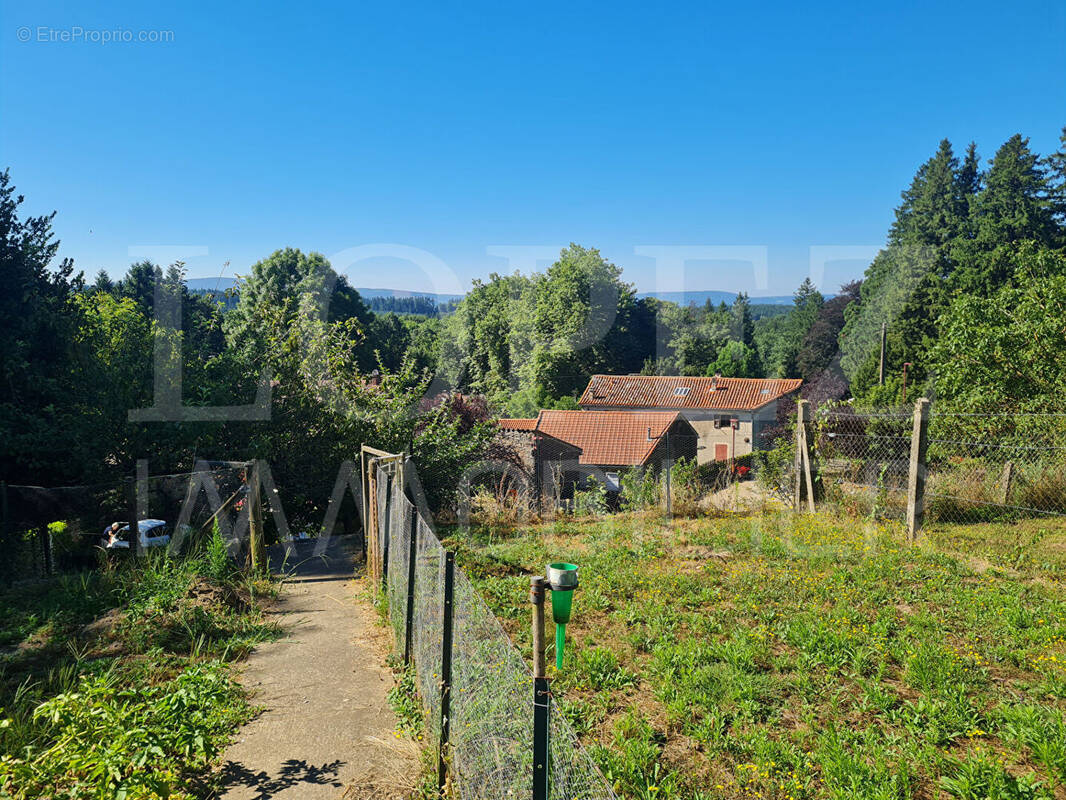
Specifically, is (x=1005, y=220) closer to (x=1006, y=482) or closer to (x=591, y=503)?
(x=1006, y=482)

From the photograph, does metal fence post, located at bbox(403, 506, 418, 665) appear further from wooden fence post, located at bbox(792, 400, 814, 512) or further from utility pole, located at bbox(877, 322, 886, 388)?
utility pole, located at bbox(877, 322, 886, 388)

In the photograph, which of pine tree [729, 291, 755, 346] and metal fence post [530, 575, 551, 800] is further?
pine tree [729, 291, 755, 346]

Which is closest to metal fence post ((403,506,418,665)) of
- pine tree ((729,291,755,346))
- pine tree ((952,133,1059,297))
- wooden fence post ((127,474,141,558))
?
wooden fence post ((127,474,141,558))

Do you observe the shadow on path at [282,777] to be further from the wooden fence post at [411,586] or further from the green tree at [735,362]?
the green tree at [735,362]

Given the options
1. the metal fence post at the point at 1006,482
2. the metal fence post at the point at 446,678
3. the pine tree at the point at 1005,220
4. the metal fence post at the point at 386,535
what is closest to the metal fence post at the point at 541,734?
the metal fence post at the point at 446,678

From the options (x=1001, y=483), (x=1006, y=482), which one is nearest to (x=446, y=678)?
(x=1006, y=482)

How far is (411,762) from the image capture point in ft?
11.7

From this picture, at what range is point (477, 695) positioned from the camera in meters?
2.98

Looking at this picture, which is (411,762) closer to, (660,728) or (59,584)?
(660,728)

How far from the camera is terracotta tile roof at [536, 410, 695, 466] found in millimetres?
26766

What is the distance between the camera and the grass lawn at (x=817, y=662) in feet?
10.9

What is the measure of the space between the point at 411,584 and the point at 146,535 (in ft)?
19.7

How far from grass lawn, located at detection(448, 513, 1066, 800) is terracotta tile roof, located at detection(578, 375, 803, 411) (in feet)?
119

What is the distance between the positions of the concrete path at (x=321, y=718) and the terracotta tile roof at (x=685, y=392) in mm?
39856
